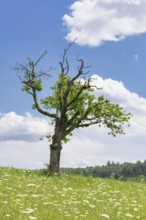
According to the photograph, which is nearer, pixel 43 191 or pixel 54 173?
pixel 43 191

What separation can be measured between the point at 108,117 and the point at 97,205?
24683 mm

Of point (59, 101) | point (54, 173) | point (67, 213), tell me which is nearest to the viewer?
point (67, 213)

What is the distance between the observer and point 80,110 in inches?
1502

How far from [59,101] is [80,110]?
2105 mm

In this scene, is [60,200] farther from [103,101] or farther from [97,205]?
[103,101]

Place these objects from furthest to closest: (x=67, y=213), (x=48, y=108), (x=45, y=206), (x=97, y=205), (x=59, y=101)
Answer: (x=48, y=108), (x=59, y=101), (x=97, y=205), (x=45, y=206), (x=67, y=213)

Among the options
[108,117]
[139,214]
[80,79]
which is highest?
[80,79]

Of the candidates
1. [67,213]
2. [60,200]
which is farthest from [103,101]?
[67,213]

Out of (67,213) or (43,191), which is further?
(43,191)

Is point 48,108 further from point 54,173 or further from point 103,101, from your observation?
point 54,173

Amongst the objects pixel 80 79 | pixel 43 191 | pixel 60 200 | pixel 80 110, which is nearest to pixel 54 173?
pixel 80 110

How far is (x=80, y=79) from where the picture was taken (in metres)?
38.4

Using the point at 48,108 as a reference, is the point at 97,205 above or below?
below

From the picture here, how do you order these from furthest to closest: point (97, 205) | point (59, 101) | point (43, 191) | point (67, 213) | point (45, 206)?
point (59, 101), point (43, 191), point (97, 205), point (45, 206), point (67, 213)
